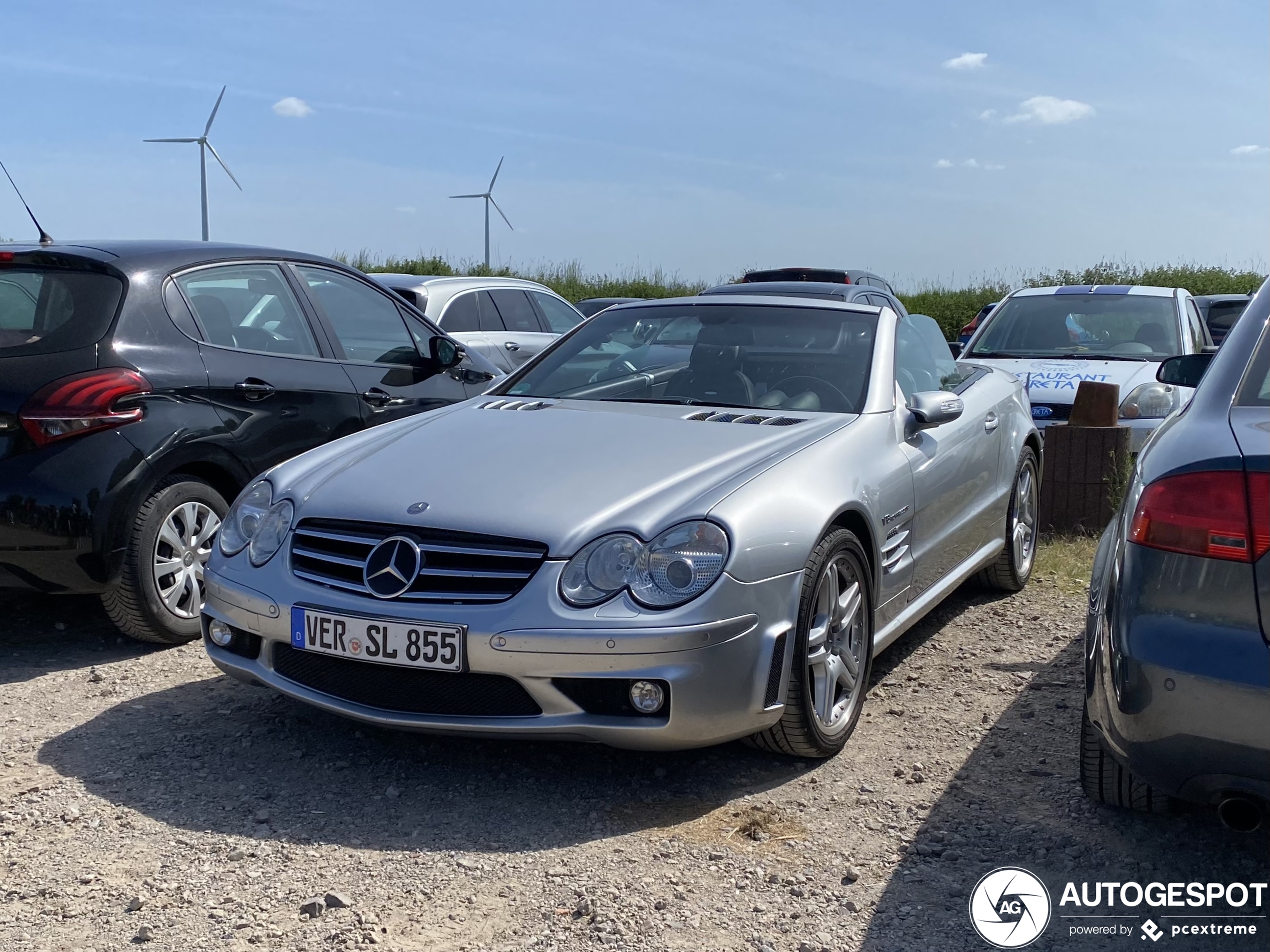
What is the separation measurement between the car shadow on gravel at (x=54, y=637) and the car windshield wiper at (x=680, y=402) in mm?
2085

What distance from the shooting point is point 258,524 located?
385cm

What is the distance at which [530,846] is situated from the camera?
3211mm

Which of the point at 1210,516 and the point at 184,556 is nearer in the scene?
the point at 1210,516

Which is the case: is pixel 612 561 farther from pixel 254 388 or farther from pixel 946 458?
pixel 254 388

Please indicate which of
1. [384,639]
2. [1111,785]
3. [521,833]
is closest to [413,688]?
[384,639]

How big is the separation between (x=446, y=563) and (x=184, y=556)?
1.96 meters

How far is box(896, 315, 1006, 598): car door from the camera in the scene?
179 inches

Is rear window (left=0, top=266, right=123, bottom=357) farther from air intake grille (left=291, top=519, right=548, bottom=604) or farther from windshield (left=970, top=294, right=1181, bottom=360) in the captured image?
windshield (left=970, top=294, right=1181, bottom=360)

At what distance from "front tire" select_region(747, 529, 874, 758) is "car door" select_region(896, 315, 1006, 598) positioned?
0.59 meters

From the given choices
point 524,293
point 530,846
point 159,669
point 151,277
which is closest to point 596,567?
point 530,846

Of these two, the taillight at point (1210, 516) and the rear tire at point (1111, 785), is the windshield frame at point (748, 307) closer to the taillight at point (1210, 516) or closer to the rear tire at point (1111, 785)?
the rear tire at point (1111, 785)

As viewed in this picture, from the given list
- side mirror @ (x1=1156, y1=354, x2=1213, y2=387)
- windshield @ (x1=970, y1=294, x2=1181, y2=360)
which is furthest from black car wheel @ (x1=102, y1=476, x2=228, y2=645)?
windshield @ (x1=970, y1=294, x2=1181, y2=360)

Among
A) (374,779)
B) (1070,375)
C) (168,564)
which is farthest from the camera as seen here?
(1070,375)

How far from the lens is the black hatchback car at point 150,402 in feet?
14.7
